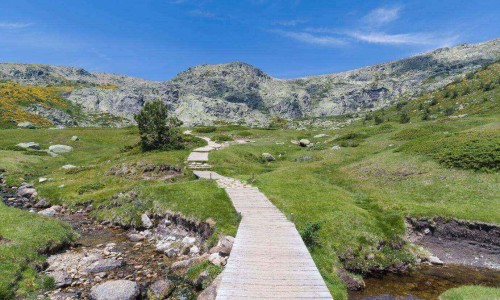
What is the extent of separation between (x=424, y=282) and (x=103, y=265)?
20.8m

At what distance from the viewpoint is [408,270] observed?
65.3 feet

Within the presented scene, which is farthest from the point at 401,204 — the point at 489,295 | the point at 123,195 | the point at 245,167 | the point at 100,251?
the point at 123,195

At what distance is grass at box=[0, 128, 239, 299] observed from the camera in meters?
17.9

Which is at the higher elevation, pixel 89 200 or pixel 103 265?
pixel 89 200

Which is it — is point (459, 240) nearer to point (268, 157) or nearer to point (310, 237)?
point (310, 237)

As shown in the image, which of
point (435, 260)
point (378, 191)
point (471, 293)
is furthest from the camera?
point (378, 191)

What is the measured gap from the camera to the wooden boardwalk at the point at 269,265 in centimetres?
1166

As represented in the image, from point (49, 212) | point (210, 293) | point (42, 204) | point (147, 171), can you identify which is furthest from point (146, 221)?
point (42, 204)

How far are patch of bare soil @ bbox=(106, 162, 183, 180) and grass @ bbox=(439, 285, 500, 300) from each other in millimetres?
31408

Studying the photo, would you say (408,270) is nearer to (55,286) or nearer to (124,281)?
(124,281)

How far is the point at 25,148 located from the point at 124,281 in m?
67.3

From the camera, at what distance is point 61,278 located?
1725 centimetres

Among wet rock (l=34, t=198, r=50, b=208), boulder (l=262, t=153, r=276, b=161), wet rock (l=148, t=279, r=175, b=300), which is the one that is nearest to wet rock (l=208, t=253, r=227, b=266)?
wet rock (l=148, t=279, r=175, b=300)

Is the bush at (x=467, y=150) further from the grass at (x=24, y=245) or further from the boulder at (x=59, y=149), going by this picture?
the boulder at (x=59, y=149)
